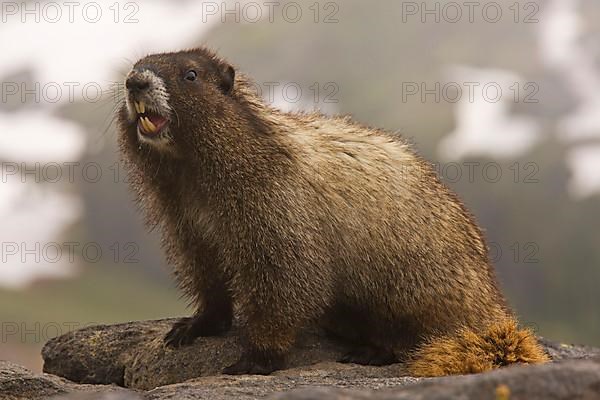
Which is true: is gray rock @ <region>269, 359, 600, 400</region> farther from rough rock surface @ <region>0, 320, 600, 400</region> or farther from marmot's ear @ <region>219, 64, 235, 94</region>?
marmot's ear @ <region>219, 64, 235, 94</region>

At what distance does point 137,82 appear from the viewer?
26.7 ft

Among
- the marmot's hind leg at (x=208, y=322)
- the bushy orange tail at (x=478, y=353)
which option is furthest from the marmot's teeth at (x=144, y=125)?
the bushy orange tail at (x=478, y=353)

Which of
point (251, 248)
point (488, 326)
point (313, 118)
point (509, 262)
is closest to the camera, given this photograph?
point (251, 248)

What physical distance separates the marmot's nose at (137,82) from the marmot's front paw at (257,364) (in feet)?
9.02

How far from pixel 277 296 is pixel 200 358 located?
1.49 meters

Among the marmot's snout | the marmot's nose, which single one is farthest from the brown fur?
the marmot's nose

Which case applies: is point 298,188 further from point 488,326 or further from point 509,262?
point 509,262

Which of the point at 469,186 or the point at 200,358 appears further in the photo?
the point at 469,186

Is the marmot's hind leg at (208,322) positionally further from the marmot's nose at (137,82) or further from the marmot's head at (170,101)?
the marmot's nose at (137,82)

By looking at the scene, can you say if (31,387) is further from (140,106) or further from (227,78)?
(227,78)

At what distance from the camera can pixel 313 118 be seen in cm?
984

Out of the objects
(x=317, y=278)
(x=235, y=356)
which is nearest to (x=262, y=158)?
(x=317, y=278)

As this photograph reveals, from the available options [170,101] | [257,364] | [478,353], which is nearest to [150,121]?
[170,101]

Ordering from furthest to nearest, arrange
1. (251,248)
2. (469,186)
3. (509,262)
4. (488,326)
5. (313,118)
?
(469,186) → (509,262) → (313,118) → (488,326) → (251,248)
